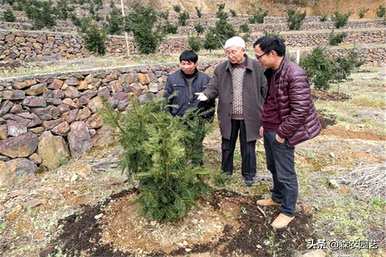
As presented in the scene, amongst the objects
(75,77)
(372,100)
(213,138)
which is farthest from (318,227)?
(372,100)

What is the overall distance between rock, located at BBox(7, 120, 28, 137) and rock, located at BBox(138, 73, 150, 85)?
2.09 meters

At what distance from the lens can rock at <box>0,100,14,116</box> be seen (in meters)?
4.84

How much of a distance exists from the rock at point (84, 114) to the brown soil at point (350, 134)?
13.0 ft

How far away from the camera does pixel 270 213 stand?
3.45 meters

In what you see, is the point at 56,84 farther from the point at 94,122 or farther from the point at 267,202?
the point at 267,202

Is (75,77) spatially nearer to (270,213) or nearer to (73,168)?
(73,168)

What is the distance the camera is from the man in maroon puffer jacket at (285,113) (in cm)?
280

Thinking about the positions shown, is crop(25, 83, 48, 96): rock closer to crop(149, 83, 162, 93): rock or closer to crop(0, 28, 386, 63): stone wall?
crop(149, 83, 162, 93): rock

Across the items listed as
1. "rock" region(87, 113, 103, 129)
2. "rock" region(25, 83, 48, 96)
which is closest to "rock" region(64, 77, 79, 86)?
"rock" region(25, 83, 48, 96)

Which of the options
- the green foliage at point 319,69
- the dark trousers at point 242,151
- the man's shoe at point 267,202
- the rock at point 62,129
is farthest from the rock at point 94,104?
the green foliage at point 319,69

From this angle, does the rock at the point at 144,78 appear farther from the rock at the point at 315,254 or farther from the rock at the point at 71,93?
the rock at the point at 315,254

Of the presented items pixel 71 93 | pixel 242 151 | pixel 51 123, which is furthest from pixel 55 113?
pixel 242 151

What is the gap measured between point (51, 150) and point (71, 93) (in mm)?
905

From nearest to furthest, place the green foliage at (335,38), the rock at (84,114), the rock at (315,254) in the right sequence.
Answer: the rock at (315,254) < the rock at (84,114) < the green foliage at (335,38)
